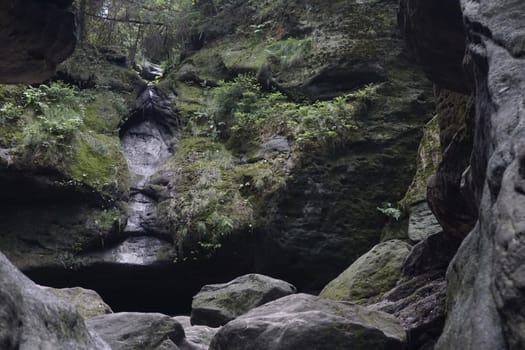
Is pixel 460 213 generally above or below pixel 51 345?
above

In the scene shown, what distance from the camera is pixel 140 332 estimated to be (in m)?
6.13

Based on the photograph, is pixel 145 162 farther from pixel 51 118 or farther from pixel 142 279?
pixel 142 279

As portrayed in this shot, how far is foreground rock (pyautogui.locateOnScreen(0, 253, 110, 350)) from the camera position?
3256mm

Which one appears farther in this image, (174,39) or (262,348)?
(174,39)

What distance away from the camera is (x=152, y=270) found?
10.8m

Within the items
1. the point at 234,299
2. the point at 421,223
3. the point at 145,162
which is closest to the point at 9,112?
the point at 145,162

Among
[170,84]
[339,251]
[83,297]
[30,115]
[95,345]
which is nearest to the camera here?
[95,345]

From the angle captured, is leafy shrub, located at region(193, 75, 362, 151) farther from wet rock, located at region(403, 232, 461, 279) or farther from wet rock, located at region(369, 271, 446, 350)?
wet rock, located at region(369, 271, 446, 350)

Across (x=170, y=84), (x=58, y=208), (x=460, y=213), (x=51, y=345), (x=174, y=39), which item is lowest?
(x=58, y=208)

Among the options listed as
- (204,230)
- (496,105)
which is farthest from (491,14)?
(204,230)

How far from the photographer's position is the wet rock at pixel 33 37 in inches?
229

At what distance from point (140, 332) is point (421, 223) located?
4681mm

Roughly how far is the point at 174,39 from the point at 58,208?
6587mm

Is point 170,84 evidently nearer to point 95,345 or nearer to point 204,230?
point 204,230
